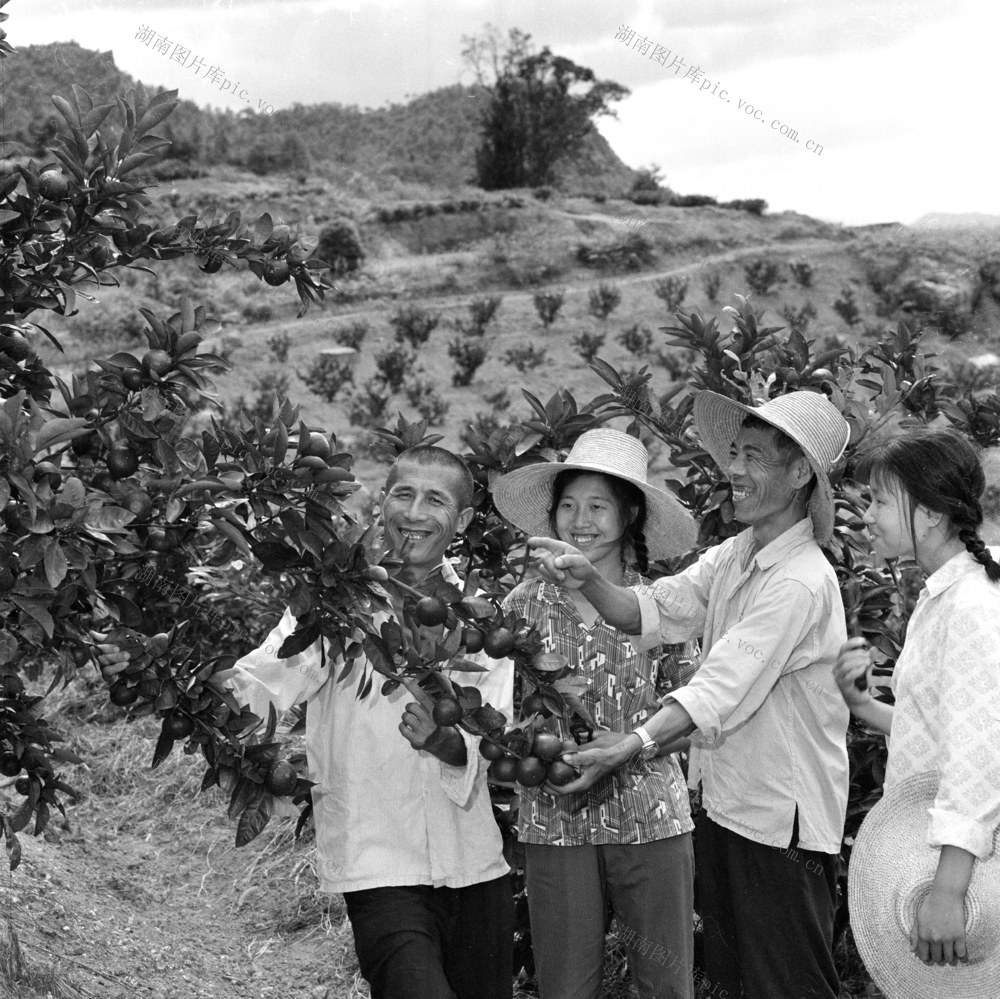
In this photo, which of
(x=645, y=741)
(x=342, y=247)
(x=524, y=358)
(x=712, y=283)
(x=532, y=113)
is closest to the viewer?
(x=645, y=741)

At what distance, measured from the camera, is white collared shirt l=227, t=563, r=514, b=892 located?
91.4 inches

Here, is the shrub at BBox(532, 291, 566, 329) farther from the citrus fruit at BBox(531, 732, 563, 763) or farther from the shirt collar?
the citrus fruit at BBox(531, 732, 563, 763)

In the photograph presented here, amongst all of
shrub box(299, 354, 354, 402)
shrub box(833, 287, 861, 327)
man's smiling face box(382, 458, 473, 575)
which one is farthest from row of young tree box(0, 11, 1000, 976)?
shrub box(833, 287, 861, 327)

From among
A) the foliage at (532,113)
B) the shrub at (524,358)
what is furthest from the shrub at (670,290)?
the foliage at (532,113)

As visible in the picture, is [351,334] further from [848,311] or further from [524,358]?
[848,311]

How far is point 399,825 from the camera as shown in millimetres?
2346

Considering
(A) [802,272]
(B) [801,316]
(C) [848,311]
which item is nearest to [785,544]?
(B) [801,316]

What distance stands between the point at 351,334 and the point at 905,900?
59.8ft

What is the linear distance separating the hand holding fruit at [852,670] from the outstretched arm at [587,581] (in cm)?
44

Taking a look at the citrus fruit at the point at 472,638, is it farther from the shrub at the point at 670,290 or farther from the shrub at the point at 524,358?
the shrub at the point at 670,290

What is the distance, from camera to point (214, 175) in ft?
105

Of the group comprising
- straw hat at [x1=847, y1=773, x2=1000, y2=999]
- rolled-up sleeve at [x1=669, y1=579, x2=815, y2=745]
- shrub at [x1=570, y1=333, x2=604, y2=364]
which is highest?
shrub at [x1=570, y1=333, x2=604, y2=364]

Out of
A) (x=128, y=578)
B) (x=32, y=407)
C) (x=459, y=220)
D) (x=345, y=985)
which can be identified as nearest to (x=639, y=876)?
(x=128, y=578)

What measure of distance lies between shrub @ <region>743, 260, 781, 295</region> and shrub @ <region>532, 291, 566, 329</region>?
13.8 ft
